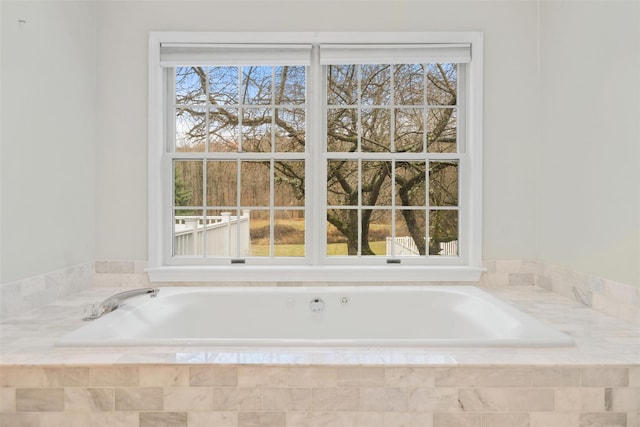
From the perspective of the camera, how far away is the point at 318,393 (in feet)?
4.75

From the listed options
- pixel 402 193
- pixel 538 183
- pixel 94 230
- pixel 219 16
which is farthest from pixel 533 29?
pixel 94 230

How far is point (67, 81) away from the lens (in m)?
2.54

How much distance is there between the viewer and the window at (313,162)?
289 centimetres

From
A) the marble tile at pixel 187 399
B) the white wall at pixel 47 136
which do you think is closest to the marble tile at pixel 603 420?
the marble tile at pixel 187 399

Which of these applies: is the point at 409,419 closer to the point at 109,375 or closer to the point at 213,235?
the point at 109,375

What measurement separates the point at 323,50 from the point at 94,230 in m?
1.93

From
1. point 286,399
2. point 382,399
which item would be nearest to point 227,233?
point 286,399

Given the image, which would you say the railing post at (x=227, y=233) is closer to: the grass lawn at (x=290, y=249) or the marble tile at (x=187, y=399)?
the grass lawn at (x=290, y=249)

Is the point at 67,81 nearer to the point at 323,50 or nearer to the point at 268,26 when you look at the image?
the point at 268,26

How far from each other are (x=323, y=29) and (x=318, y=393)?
2300mm

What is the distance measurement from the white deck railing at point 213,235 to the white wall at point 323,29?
9.9 inches

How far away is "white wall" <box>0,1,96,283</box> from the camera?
82.4 inches

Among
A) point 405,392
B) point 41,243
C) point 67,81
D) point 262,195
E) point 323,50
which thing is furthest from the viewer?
point 262,195

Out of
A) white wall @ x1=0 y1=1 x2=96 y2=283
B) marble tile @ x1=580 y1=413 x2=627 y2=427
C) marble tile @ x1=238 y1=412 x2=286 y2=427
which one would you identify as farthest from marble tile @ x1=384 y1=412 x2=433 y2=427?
white wall @ x1=0 y1=1 x2=96 y2=283
